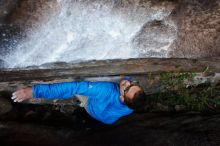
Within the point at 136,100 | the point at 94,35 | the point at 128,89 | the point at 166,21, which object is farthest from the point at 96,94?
the point at 166,21

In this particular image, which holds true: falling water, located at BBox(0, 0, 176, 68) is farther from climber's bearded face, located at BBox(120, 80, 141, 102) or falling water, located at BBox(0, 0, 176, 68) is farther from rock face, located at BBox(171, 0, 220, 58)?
climber's bearded face, located at BBox(120, 80, 141, 102)

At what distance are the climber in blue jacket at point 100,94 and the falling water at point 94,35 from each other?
1.30 metres

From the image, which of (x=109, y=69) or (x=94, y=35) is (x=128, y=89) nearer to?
(x=109, y=69)

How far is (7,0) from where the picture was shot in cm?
540

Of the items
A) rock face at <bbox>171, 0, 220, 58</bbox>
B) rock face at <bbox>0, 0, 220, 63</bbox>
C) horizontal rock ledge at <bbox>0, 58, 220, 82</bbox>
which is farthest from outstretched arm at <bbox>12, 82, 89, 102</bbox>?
rock face at <bbox>171, 0, 220, 58</bbox>

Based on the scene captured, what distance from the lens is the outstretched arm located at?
4059mm

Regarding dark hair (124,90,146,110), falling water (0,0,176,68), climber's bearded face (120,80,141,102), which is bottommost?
dark hair (124,90,146,110)

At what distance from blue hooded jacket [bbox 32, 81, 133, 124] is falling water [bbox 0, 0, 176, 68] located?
134cm

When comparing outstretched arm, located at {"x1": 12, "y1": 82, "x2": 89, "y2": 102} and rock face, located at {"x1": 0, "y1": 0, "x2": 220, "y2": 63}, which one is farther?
rock face, located at {"x1": 0, "y1": 0, "x2": 220, "y2": 63}

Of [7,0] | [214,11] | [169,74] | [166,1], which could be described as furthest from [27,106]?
[214,11]

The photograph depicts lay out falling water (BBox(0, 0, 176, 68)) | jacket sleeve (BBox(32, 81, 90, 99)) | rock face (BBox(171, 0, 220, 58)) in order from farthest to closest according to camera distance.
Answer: falling water (BBox(0, 0, 176, 68)), rock face (BBox(171, 0, 220, 58)), jacket sleeve (BBox(32, 81, 90, 99))

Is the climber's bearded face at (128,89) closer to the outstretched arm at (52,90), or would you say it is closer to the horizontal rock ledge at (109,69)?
the outstretched arm at (52,90)

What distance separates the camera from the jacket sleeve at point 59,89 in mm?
4059

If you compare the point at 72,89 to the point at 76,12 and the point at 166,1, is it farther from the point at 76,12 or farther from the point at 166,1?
the point at 166,1
